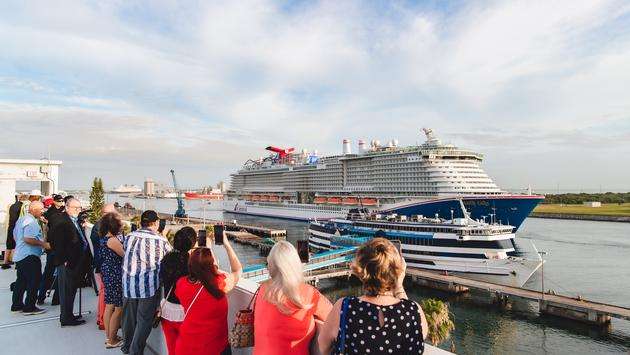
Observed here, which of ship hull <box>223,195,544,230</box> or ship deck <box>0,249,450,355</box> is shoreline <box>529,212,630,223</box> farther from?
ship deck <box>0,249,450,355</box>

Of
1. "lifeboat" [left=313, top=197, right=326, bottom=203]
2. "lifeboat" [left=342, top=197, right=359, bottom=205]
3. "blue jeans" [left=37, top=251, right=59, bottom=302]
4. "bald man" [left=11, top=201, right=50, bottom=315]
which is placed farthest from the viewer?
"lifeboat" [left=313, top=197, right=326, bottom=203]

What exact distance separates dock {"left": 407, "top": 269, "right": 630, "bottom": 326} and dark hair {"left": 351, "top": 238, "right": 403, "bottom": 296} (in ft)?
64.9

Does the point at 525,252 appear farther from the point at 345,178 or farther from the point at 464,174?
the point at 345,178

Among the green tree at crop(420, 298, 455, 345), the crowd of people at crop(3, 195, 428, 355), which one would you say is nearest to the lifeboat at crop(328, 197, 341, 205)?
the green tree at crop(420, 298, 455, 345)

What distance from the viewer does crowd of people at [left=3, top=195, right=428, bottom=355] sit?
177 cm

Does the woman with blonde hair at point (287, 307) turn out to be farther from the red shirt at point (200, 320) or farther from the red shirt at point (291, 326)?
the red shirt at point (200, 320)

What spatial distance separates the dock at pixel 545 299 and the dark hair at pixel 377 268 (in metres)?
19.8

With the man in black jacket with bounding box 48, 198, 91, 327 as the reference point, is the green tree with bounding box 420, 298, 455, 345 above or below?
below

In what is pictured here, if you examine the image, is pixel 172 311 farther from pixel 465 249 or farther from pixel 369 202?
pixel 369 202

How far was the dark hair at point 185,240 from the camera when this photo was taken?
310 cm

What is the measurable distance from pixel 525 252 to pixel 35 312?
38.9 metres

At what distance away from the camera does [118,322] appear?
394 cm

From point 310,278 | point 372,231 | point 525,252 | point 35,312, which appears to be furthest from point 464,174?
point 35,312

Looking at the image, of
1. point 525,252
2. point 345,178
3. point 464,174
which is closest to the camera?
point 525,252
